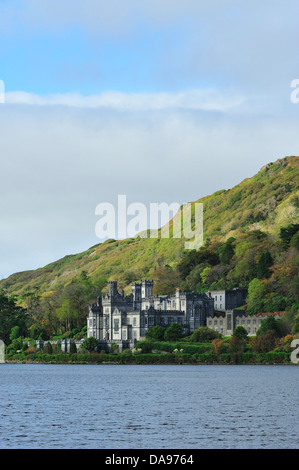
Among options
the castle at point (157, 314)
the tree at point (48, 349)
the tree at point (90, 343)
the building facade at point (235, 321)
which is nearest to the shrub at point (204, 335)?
the building facade at point (235, 321)

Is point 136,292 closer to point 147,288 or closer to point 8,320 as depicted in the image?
point 147,288

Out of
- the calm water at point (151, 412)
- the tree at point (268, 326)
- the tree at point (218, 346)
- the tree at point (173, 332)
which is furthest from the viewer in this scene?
the tree at point (173, 332)

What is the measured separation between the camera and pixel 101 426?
5575 cm

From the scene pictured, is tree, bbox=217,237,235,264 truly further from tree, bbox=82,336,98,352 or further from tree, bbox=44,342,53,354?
tree, bbox=44,342,53,354

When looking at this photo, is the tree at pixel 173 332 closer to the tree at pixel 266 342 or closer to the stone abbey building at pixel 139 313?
the stone abbey building at pixel 139 313

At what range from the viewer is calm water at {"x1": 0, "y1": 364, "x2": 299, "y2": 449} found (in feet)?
163

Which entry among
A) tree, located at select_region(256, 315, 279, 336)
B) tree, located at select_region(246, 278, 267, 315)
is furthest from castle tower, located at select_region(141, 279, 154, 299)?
tree, located at select_region(256, 315, 279, 336)

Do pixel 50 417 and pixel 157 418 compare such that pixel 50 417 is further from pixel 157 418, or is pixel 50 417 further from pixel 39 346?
pixel 39 346

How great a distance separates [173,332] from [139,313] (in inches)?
363

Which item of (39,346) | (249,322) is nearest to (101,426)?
(249,322)

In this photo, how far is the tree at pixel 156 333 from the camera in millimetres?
145500

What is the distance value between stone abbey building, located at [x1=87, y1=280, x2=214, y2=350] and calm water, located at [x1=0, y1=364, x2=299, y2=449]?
145 feet

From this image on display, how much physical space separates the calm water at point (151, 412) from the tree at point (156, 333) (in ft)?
126
